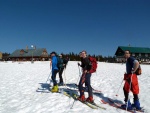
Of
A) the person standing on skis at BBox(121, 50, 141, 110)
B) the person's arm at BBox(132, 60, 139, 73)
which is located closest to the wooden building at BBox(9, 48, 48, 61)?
the person standing on skis at BBox(121, 50, 141, 110)

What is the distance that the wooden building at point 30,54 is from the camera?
9900 cm

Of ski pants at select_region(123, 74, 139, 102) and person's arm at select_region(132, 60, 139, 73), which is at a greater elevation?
person's arm at select_region(132, 60, 139, 73)

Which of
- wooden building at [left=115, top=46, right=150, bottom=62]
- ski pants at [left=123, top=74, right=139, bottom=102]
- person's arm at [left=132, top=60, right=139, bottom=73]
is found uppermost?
wooden building at [left=115, top=46, right=150, bottom=62]

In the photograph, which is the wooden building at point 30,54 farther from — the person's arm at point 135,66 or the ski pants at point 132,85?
the person's arm at point 135,66

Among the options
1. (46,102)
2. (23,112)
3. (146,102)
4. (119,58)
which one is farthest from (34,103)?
(119,58)

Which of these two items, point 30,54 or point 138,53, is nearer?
point 138,53

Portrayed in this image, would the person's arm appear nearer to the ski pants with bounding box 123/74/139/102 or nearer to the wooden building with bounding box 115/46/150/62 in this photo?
the ski pants with bounding box 123/74/139/102

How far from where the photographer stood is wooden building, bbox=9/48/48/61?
9900 centimetres

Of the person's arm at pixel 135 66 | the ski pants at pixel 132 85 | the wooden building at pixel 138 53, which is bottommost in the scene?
the ski pants at pixel 132 85

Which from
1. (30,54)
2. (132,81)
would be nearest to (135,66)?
(132,81)

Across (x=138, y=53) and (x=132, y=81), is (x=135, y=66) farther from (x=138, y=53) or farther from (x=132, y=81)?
(x=138, y=53)

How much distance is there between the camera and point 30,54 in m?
101

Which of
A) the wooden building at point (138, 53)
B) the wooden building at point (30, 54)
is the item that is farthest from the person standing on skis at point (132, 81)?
the wooden building at point (30, 54)

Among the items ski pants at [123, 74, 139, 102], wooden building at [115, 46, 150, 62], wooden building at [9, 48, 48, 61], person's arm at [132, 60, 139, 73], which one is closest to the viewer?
person's arm at [132, 60, 139, 73]
